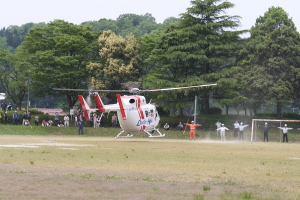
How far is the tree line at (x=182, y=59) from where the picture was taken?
6906cm

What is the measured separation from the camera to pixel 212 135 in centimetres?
6053

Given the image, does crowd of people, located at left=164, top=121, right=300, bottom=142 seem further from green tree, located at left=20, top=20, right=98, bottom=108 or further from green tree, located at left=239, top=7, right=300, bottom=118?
green tree, located at left=20, top=20, right=98, bottom=108

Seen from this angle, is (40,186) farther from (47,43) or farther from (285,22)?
(47,43)

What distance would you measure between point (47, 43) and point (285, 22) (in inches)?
1290

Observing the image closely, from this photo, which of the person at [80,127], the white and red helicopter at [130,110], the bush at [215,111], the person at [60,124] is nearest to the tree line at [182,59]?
the bush at [215,111]

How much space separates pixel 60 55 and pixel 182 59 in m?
18.1

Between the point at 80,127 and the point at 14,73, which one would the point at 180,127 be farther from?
the point at 14,73

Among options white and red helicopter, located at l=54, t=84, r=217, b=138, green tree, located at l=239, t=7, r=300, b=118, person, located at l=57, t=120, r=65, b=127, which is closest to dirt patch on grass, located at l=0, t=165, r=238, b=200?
white and red helicopter, located at l=54, t=84, r=217, b=138

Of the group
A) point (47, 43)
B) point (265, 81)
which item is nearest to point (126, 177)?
point (265, 81)

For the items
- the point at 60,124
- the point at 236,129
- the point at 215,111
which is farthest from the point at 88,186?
the point at 60,124

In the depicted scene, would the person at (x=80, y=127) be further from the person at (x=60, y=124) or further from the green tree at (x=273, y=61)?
the green tree at (x=273, y=61)

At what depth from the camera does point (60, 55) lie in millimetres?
80000

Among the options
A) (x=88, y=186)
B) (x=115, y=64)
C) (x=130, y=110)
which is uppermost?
(x=115, y=64)

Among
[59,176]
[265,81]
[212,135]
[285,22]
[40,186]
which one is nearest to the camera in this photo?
[40,186]
